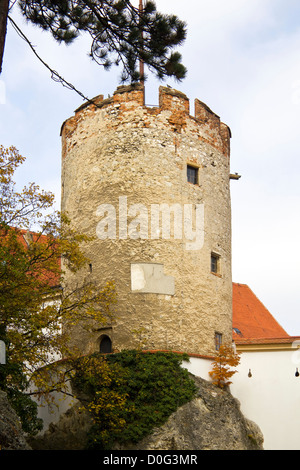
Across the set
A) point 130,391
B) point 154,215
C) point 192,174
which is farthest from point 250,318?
point 130,391

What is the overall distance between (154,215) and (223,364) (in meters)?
4.41

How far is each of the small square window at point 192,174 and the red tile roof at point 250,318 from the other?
8.03m

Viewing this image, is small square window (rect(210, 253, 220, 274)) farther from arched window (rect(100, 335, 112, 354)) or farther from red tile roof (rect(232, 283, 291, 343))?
red tile roof (rect(232, 283, 291, 343))

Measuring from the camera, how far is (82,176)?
19.5 meters

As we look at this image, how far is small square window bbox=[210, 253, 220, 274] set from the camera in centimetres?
1951

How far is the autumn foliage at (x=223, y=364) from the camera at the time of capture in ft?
59.3

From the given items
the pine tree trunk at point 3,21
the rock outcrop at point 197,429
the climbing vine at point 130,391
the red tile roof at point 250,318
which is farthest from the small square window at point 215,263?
the pine tree trunk at point 3,21

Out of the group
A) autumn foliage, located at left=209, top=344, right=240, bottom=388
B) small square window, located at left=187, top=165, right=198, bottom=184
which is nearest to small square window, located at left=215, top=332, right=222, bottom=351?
autumn foliage, located at left=209, top=344, right=240, bottom=388

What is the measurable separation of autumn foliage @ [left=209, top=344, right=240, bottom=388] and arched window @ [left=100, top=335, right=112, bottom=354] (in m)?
2.81

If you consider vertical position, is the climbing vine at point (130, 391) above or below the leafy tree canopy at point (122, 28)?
below

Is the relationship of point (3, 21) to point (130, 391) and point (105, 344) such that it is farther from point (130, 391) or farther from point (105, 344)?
point (105, 344)

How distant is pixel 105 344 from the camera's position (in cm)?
1808

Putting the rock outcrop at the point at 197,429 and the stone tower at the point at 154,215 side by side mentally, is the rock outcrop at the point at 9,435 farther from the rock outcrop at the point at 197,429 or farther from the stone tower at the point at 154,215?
the stone tower at the point at 154,215

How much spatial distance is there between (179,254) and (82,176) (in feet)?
12.2
